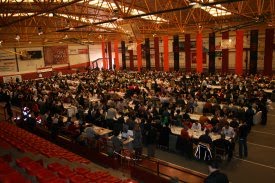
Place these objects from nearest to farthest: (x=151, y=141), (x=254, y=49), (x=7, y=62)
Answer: (x=151, y=141) < (x=254, y=49) < (x=7, y=62)

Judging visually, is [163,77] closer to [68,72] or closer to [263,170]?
[263,170]

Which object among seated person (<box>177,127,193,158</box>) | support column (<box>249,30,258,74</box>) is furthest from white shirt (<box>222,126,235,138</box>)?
support column (<box>249,30,258,74</box>)

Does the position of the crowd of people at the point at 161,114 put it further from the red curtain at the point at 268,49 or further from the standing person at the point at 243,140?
the red curtain at the point at 268,49

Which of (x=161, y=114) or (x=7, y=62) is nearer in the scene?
(x=161, y=114)

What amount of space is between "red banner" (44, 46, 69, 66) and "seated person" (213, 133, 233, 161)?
33034 millimetres

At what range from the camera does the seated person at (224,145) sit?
8.79 meters

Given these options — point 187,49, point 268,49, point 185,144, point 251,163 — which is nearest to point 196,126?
point 185,144

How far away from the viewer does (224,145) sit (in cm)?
879

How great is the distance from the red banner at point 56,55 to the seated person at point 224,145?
33.0 meters

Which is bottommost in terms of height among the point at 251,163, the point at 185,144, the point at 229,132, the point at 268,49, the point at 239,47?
the point at 251,163

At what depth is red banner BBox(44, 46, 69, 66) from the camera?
37.4 metres

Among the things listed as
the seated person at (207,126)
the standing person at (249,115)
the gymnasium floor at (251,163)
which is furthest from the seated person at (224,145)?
the standing person at (249,115)

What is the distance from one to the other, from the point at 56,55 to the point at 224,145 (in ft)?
112

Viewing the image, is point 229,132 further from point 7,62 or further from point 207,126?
point 7,62
